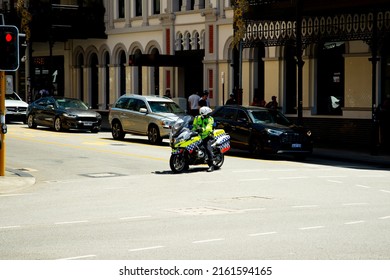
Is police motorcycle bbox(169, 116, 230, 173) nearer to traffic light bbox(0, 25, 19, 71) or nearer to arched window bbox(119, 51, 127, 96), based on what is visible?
traffic light bbox(0, 25, 19, 71)

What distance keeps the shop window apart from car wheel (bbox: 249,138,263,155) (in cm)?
806

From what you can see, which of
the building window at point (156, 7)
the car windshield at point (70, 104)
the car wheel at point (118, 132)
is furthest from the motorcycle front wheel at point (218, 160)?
the building window at point (156, 7)

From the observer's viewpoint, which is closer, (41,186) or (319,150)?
(41,186)

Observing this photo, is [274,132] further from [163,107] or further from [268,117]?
[163,107]

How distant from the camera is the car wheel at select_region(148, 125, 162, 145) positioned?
31.3 m

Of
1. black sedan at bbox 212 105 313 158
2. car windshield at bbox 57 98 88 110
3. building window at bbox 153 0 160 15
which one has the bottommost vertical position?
black sedan at bbox 212 105 313 158

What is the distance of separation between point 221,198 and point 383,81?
17.2 metres

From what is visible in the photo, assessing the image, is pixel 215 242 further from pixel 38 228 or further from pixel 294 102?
pixel 294 102

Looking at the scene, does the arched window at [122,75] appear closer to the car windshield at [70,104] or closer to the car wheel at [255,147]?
the car windshield at [70,104]

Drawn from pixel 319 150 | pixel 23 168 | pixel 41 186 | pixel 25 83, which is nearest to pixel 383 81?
pixel 319 150

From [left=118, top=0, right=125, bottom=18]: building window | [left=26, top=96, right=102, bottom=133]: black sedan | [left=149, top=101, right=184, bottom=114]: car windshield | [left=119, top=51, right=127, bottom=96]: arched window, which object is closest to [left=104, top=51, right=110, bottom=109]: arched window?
[left=119, top=51, right=127, bottom=96]: arched window

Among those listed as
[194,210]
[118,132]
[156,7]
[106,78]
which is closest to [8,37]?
[194,210]

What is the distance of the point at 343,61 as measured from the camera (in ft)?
113

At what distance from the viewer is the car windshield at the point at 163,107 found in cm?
3222
